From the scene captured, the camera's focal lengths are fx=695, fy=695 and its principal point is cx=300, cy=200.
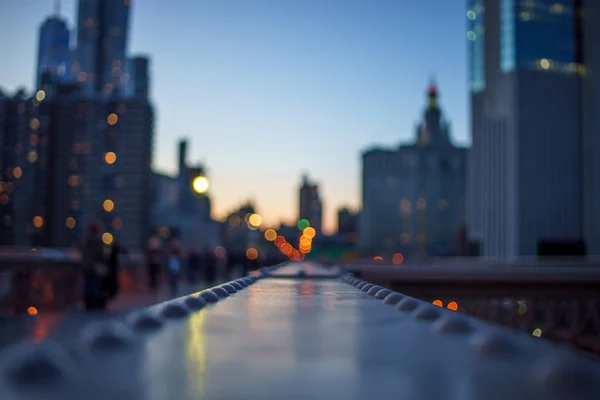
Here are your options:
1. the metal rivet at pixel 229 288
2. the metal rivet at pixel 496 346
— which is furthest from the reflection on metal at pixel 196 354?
the metal rivet at pixel 229 288

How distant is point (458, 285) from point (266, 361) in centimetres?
2227

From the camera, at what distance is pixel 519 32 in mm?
77125

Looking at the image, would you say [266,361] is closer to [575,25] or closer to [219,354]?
[219,354]

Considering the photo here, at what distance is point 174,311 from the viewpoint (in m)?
4.67

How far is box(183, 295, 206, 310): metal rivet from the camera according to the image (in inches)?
205

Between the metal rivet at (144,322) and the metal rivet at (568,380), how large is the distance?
227 cm

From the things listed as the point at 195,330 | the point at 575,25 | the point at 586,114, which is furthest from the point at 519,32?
the point at 195,330

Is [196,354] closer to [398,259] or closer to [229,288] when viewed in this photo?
[229,288]

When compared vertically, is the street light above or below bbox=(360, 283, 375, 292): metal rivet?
above

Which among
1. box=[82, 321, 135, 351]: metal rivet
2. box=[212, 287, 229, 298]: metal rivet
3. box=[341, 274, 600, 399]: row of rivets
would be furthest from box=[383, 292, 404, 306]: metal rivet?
box=[82, 321, 135, 351]: metal rivet

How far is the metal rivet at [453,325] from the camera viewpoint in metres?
3.95

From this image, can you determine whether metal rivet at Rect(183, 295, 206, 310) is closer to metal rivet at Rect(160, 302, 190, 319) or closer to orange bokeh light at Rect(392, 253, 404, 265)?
metal rivet at Rect(160, 302, 190, 319)

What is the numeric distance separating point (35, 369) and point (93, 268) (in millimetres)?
12348

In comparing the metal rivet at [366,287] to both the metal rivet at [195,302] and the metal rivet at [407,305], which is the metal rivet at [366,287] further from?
the metal rivet at [195,302]
